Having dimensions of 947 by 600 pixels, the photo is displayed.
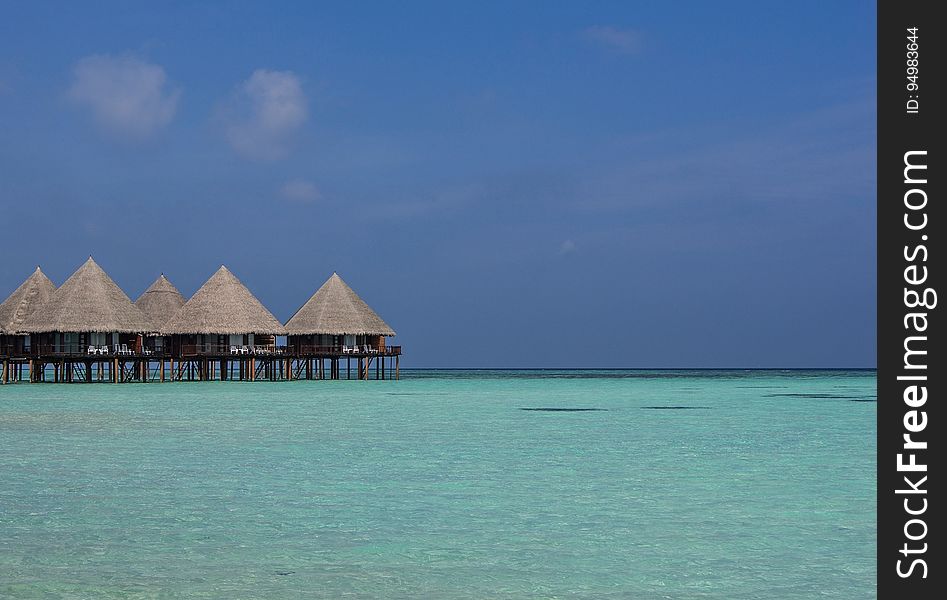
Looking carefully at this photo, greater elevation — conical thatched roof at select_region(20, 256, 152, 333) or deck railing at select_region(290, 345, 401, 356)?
conical thatched roof at select_region(20, 256, 152, 333)

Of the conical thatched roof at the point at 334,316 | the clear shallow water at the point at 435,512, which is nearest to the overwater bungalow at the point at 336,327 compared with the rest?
the conical thatched roof at the point at 334,316

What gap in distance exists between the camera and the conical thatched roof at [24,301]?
173 feet

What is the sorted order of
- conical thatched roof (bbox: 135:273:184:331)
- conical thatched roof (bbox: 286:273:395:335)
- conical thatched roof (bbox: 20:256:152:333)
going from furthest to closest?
conical thatched roof (bbox: 135:273:184:331) → conical thatched roof (bbox: 286:273:395:335) → conical thatched roof (bbox: 20:256:152:333)

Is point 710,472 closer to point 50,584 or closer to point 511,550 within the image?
point 511,550

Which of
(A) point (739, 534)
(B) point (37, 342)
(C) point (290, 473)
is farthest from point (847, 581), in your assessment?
(B) point (37, 342)

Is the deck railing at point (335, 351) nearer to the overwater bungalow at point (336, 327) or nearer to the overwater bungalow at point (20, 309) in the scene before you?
the overwater bungalow at point (336, 327)

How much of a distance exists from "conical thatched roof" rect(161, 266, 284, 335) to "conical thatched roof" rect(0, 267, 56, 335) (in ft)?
21.7

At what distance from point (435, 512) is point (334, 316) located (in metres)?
45.1

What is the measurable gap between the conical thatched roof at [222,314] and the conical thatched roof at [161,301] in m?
5.06

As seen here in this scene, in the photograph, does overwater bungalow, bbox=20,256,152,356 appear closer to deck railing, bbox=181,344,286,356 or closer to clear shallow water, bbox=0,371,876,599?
deck railing, bbox=181,344,286,356

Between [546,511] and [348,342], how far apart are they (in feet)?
153

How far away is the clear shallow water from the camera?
27.9 ft
